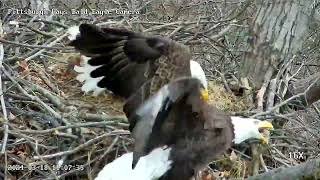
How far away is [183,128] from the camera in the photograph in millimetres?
3051

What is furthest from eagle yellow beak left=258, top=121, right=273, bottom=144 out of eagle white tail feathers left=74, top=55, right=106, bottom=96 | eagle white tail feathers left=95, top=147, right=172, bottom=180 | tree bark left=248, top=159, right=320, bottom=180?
tree bark left=248, top=159, right=320, bottom=180

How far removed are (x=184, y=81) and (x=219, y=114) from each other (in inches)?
36.4

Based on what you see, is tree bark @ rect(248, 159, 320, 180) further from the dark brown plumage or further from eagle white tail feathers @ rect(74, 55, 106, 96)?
eagle white tail feathers @ rect(74, 55, 106, 96)

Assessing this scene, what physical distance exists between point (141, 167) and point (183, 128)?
1.15ft

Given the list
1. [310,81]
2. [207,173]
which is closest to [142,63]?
[207,173]

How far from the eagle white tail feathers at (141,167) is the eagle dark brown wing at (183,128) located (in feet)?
0.17

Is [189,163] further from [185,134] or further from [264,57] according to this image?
[264,57]

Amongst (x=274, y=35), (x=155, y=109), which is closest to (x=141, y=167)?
(x=155, y=109)

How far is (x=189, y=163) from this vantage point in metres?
3.31

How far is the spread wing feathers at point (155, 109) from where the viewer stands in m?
2.60

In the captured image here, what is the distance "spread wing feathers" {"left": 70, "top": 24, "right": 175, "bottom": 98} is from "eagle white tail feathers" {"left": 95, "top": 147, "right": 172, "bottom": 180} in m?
0.38

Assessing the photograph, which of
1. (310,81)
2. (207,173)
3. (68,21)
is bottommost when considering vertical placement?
(207,173)

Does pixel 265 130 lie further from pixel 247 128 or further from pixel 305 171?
pixel 305 171

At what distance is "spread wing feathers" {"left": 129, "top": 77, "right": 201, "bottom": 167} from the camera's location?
2602 millimetres
